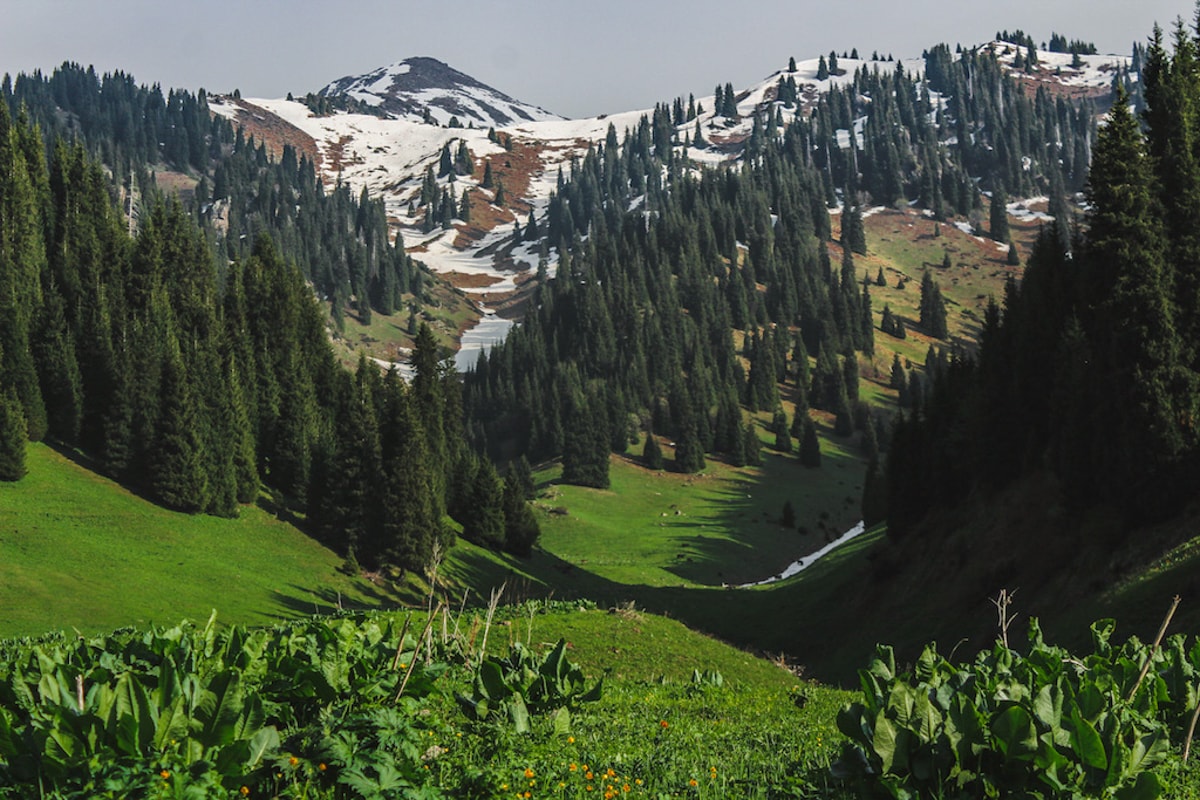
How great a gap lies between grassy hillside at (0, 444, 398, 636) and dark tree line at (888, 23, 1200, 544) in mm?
45324

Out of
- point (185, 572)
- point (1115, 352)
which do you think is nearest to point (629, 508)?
point (185, 572)

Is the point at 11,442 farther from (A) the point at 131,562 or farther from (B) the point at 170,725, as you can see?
(B) the point at 170,725

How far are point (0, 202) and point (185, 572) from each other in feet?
219

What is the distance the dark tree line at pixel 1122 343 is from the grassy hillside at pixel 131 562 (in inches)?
1784

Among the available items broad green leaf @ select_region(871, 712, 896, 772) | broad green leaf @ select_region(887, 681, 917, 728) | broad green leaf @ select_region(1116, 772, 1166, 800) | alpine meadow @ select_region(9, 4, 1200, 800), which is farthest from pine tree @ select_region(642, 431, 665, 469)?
broad green leaf @ select_region(1116, 772, 1166, 800)

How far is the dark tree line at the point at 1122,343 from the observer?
45188mm

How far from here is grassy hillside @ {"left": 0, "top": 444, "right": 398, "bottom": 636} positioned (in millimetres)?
55500

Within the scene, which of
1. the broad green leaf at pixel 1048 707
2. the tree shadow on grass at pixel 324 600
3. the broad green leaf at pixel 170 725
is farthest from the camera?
the tree shadow on grass at pixel 324 600

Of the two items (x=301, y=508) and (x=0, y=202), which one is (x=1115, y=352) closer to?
(x=301, y=508)

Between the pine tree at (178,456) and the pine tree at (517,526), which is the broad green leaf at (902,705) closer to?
the pine tree at (178,456)

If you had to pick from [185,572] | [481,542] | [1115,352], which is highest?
[1115,352]

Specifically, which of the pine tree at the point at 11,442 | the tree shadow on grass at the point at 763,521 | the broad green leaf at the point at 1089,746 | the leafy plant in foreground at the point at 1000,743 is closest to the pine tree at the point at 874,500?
the tree shadow on grass at the point at 763,521

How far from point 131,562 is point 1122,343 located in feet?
198

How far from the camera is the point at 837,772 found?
10141mm
